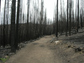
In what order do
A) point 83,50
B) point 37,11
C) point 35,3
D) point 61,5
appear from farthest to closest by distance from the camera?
point 37,11 < point 35,3 < point 61,5 < point 83,50

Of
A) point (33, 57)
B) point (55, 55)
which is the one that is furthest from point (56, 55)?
point (33, 57)

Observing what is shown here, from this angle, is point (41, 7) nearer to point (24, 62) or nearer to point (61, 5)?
point (61, 5)

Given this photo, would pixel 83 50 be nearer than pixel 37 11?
Yes

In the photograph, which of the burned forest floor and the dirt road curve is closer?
the burned forest floor

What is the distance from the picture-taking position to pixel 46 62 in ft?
16.4

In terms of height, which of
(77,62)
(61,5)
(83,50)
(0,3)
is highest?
(61,5)

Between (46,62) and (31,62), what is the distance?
0.96 meters

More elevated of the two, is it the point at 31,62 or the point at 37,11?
the point at 37,11

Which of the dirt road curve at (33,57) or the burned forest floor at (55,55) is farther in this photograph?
the dirt road curve at (33,57)

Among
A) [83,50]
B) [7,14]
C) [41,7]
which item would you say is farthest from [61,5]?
[83,50]

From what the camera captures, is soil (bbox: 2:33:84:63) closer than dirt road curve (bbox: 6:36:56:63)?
Yes

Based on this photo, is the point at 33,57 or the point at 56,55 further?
the point at 56,55

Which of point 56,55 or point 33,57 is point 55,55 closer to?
point 56,55

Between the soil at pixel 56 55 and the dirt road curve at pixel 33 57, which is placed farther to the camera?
the dirt road curve at pixel 33 57
